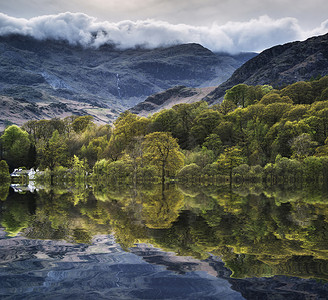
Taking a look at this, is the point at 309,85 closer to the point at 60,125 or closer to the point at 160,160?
the point at 160,160

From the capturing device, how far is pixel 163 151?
66.9m

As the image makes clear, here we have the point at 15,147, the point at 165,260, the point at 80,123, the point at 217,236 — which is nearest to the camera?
the point at 165,260

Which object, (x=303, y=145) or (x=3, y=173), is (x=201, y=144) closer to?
(x=303, y=145)

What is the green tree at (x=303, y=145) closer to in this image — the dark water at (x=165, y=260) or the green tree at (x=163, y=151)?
the green tree at (x=163, y=151)

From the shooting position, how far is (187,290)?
629 cm

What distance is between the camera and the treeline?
68.8 metres

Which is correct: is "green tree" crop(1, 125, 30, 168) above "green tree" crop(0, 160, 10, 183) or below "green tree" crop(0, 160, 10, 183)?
above

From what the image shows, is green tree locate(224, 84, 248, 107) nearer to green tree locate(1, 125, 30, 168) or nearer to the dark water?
green tree locate(1, 125, 30, 168)

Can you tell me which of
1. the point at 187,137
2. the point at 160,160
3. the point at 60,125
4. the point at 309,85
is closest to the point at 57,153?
the point at 160,160

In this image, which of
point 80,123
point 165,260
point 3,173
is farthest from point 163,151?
point 80,123

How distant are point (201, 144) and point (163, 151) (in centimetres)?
3983

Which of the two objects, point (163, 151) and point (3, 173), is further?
point (3, 173)

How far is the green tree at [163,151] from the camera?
65.9 meters

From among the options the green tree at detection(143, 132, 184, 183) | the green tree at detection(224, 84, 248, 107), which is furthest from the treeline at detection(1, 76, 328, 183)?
the green tree at detection(224, 84, 248, 107)
